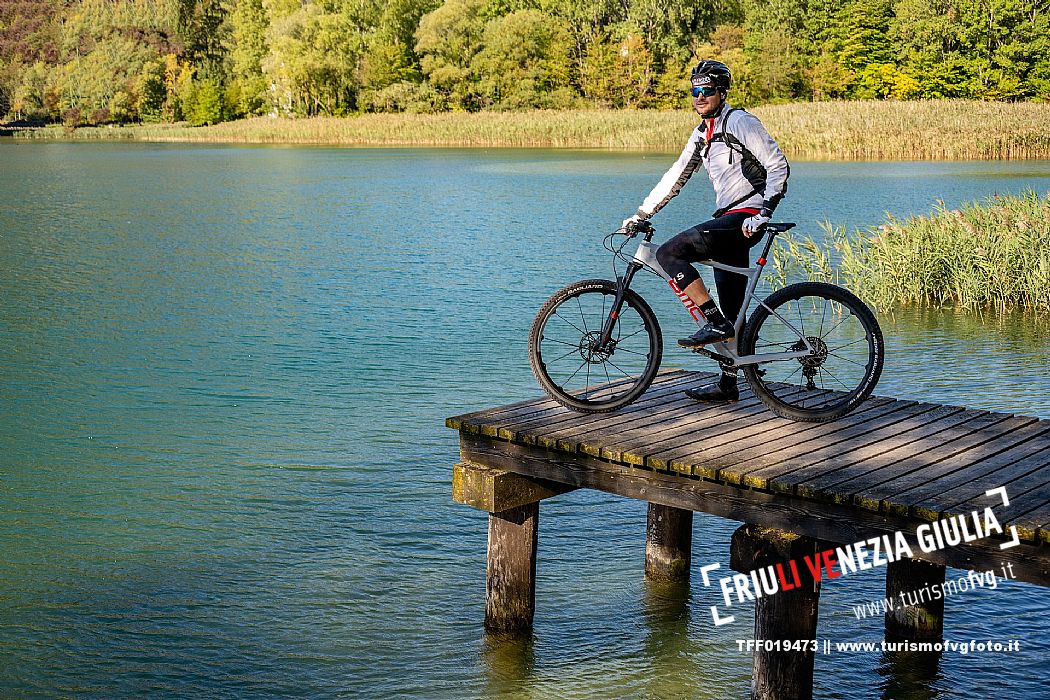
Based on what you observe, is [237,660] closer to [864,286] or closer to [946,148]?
[864,286]

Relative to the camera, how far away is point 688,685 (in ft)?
20.1

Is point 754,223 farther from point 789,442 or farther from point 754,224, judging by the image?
point 789,442

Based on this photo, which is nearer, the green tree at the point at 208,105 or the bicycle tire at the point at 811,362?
the bicycle tire at the point at 811,362

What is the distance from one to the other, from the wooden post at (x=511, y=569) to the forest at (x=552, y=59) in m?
69.8

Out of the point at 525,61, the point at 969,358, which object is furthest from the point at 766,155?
the point at 525,61

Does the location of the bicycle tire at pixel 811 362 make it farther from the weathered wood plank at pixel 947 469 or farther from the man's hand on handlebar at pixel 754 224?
the weathered wood plank at pixel 947 469

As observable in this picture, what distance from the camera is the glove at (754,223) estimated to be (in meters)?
6.34

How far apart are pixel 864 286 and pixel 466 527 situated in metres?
9.09

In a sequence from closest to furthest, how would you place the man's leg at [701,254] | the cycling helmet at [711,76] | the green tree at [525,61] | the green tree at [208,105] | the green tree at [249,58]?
the cycling helmet at [711,76], the man's leg at [701,254], the green tree at [525,61], the green tree at [249,58], the green tree at [208,105]

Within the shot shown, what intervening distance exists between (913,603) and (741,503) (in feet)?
5.30

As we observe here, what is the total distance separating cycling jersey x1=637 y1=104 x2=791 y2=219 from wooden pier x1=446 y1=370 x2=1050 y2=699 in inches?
41.7

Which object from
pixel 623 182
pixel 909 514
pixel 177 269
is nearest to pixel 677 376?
pixel 909 514

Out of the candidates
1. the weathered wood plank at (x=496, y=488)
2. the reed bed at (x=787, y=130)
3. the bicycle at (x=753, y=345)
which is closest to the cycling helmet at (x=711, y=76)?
the bicycle at (x=753, y=345)

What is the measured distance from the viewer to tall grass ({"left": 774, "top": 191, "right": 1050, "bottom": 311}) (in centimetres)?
1489
